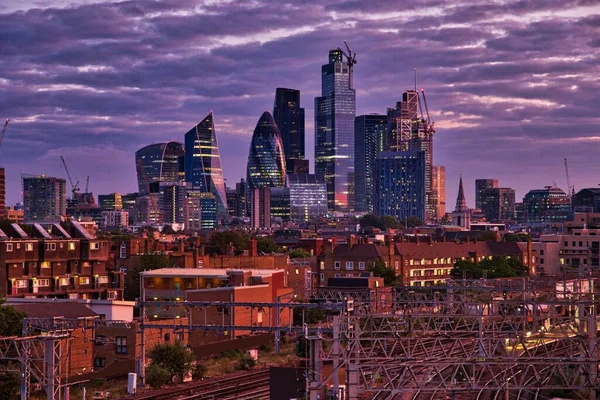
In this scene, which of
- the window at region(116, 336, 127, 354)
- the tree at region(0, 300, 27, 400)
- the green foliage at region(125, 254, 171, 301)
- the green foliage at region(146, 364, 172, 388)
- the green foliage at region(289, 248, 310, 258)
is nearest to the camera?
the tree at region(0, 300, 27, 400)

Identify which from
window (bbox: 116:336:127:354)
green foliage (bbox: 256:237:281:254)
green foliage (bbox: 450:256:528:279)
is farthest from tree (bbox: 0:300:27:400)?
green foliage (bbox: 256:237:281:254)

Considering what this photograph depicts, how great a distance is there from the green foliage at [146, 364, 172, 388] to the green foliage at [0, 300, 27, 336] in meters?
6.01

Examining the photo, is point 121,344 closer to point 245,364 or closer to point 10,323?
point 245,364

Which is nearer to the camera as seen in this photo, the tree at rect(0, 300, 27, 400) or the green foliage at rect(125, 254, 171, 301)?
the tree at rect(0, 300, 27, 400)

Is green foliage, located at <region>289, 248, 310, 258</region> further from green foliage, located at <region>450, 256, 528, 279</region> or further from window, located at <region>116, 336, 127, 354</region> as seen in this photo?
window, located at <region>116, 336, 127, 354</region>

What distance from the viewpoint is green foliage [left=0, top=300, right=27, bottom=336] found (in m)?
44.2

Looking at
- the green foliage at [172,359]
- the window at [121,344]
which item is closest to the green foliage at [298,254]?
the window at [121,344]

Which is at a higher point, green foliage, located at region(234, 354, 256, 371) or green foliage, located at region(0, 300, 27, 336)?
green foliage, located at region(0, 300, 27, 336)

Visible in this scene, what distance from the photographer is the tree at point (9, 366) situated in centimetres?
3928

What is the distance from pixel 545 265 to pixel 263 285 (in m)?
80.5

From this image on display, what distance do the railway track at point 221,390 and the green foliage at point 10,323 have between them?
712 centimetres

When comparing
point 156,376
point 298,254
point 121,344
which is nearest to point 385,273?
point 298,254

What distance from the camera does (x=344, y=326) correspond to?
123ft

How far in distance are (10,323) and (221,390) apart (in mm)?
10230
